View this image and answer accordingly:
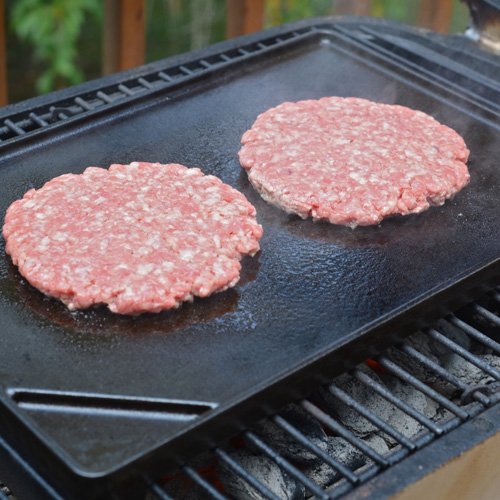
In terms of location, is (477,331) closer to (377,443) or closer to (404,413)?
(404,413)

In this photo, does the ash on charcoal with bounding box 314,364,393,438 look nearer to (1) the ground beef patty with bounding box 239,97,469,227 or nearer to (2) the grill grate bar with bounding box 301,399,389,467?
(2) the grill grate bar with bounding box 301,399,389,467

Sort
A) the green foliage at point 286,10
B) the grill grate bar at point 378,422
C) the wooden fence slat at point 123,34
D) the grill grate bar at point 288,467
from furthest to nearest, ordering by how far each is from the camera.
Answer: the green foliage at point 286,10
the wooden fence slat at point 123,34
the grill grate bar at point 378,422
the grill grate bar at point 288,467

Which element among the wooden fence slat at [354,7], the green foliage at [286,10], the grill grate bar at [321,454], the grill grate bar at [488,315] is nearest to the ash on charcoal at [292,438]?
the grill grate bar at [321,454]

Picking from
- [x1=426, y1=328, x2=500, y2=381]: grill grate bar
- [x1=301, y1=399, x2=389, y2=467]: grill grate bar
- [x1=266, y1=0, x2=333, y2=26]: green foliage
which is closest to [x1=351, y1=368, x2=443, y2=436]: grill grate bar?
[x1=301, y1=399, x2=389, y2=467]: grill grate bar

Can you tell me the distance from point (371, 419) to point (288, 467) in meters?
0.27

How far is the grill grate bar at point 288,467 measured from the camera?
168 cm

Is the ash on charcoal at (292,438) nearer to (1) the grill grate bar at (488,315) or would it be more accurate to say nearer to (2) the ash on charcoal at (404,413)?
(2) the ash on charcoal at (404,413)

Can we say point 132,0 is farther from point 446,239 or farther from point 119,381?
point 119,381

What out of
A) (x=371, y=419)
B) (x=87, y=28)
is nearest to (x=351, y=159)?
(x=371, y=419)

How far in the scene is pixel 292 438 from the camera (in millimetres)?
2074

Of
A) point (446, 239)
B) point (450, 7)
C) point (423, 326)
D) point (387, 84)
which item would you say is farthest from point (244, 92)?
point (450, 7)

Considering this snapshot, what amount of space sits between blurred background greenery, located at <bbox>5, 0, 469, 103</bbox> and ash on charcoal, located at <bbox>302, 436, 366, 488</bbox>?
4.08 metres

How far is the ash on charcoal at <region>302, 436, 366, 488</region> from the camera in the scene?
206 cm

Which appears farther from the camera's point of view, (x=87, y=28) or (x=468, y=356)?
(x=87, y=28)
